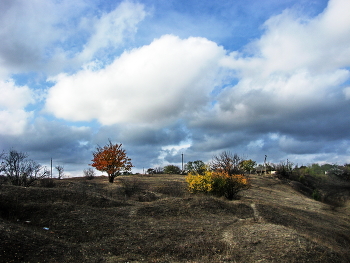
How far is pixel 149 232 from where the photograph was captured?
39.7 ft

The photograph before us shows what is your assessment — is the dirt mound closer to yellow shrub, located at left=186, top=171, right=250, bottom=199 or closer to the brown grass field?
the brown grass field

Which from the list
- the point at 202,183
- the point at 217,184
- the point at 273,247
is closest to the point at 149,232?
the point at 273,247

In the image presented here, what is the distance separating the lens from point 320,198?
3747 centimetres

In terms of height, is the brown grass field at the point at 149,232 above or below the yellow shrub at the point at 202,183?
below

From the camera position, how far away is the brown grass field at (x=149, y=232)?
30.8 ft

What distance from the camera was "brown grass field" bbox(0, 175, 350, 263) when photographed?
9.39 metres

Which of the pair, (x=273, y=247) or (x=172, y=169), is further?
(x=172, y=169)

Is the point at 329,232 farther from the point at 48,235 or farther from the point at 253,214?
the point at 48,235

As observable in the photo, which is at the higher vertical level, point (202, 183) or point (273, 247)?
point (202, 183)

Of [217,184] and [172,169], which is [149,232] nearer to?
[217,184]

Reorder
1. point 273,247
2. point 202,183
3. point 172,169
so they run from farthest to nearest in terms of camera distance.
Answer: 1. point 172,169
2. point 202,183
3. point 273,247

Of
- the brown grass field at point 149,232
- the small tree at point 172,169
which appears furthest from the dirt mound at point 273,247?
the small tree at point 172,169

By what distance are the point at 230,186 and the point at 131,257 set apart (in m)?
15.1

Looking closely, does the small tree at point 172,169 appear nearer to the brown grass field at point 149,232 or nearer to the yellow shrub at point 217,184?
the yellow shrub at point 217,184
